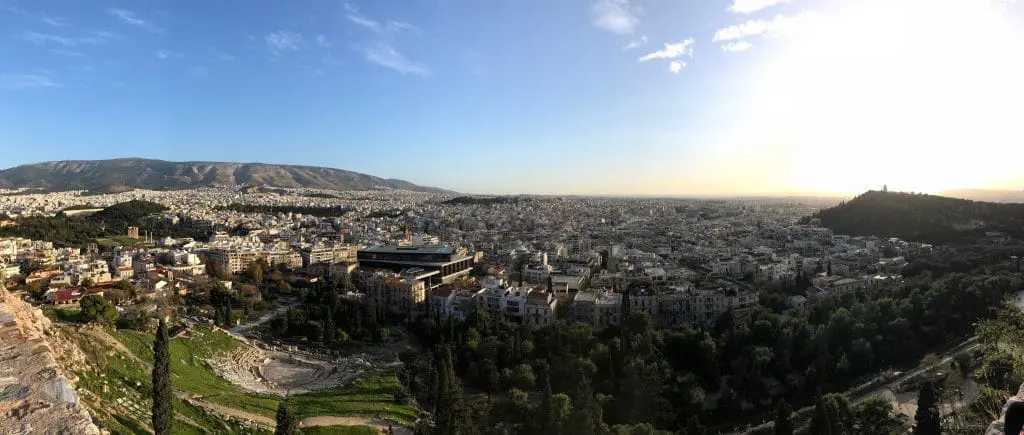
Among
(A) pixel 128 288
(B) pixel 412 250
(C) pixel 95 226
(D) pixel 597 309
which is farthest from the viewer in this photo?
(C) pixel 95 226

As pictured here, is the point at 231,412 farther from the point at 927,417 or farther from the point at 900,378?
the point at 900,378

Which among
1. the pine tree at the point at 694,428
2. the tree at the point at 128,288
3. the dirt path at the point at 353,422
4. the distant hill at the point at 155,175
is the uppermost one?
the distant hill at the point at 155,175

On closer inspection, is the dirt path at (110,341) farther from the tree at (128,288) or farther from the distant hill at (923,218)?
the distant hill at (923,218)

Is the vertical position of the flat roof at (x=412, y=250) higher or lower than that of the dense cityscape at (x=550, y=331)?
higher

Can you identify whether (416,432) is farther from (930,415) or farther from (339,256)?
(339,256)

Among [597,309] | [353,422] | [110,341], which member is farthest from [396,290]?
[110,341]

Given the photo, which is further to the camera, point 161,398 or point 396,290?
point 396,290

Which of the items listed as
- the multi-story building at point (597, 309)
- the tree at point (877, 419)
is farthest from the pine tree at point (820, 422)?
the multi-story building at point (597, 309)
